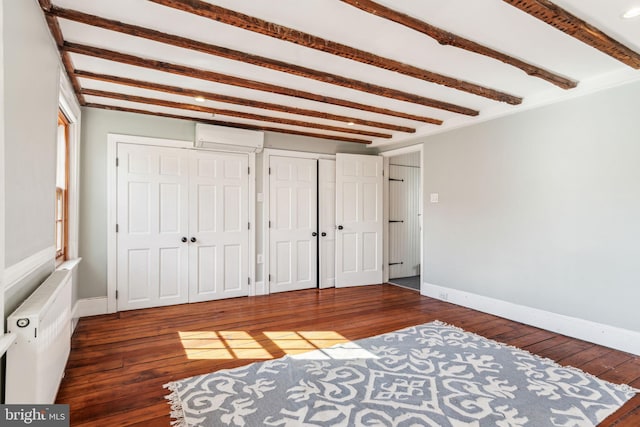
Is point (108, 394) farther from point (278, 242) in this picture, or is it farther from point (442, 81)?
point (442, 81)

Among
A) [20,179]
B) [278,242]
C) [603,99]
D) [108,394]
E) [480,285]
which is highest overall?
[603,99]

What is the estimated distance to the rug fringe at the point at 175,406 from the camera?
1.85m

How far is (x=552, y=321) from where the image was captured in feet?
10.9

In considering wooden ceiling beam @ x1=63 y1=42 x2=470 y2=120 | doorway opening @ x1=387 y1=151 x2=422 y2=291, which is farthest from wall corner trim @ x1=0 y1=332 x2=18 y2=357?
doorway opening @ x1=387 y1=151 x2=422 y2=291

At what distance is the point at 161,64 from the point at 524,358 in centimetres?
376

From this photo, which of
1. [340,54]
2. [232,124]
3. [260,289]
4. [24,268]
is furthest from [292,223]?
[24,268]

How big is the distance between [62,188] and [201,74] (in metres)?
1.91

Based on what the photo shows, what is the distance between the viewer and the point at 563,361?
2641 mm

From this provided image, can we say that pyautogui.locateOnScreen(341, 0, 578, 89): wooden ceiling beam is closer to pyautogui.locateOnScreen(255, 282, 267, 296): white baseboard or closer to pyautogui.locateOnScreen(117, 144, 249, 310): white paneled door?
pyautogui.locateOnScreen(117, 144, 249, 310): white paneled door

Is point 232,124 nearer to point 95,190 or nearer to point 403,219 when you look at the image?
point 95,190

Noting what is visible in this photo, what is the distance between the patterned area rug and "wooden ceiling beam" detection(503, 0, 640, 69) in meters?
2.33

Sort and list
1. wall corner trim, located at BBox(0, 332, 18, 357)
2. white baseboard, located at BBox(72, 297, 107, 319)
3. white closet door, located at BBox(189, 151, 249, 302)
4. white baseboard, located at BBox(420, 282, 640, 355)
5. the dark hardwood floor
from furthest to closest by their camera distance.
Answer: white closet door, located at BBox(189, 151, 249, 302) → white baseboard, located at BBox(72, 297, 107, 319) → white baseboard, located at BBox(420, 282, 640, 355) → the dark hardwood floor → wall corner trim, located at BBox(0, 332, 18, 357)

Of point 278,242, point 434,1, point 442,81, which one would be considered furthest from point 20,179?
point 278,242

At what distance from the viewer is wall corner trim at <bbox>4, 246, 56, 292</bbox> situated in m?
1.42
